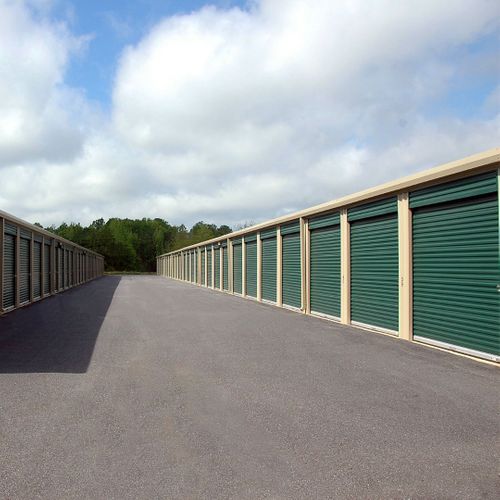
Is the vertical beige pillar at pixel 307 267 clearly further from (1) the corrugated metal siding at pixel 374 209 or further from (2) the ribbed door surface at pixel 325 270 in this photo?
(1) the corrugated metal siding at pixel 374 209

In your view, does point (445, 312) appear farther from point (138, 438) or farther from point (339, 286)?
point (138, 438)

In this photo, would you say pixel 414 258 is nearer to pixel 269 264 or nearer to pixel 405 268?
pixel 405 268

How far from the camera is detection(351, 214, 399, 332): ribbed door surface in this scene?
10.4 metres

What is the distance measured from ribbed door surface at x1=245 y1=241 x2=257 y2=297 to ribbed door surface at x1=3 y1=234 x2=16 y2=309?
A: 1018cm

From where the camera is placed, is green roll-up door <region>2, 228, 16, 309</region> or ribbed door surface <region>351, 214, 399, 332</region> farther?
green roll-up door <region>2, 228, 16, 309</region>

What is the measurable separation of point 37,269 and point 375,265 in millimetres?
16622

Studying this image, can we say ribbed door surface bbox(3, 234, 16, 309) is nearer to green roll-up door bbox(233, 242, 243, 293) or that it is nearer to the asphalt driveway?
the asphalt driveway

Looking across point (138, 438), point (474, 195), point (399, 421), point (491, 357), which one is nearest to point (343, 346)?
point (491, 357)

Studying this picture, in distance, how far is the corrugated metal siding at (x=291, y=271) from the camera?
53.2 ft

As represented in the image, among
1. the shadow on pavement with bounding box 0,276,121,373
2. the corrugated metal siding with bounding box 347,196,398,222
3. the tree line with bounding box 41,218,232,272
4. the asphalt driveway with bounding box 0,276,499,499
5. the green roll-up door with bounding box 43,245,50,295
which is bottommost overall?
the asphalt driveway with bounding box 0,276,499,499

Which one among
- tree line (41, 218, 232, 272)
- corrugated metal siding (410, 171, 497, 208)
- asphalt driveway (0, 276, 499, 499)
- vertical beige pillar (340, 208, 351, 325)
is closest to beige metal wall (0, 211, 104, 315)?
asphalt driveway (0, 276, 499, 499)

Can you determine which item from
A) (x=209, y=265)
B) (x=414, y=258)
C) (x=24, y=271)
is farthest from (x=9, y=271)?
(x=209, y=265)

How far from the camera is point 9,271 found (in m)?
16.4

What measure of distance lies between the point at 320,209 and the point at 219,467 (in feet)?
35.6
